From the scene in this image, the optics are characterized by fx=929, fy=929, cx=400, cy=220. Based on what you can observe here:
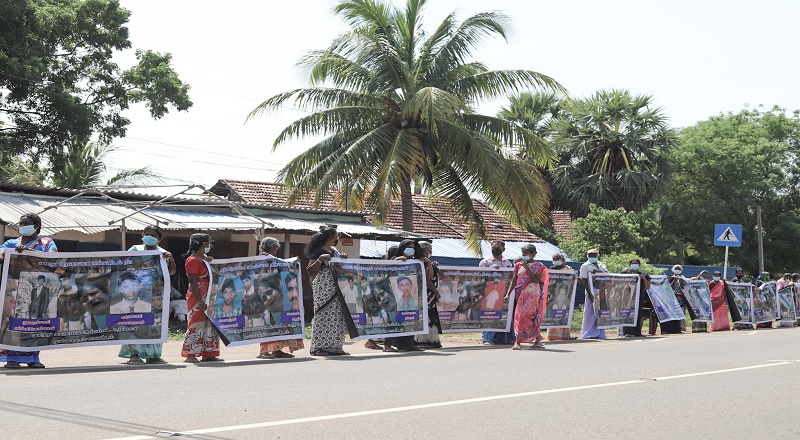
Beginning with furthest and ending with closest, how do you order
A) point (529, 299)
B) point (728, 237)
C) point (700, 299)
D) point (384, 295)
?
point (728, 237)
point (700, 299)
point (529, 299)
point (384, 295)

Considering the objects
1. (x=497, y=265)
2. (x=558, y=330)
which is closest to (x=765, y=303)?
(x=558, y=330)

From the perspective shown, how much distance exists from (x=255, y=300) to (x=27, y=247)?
10.0 feet

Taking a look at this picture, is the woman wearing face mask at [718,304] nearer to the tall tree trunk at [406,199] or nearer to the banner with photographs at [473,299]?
the tall tree trunk at [406,199]

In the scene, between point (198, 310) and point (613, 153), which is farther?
point (613, 153)

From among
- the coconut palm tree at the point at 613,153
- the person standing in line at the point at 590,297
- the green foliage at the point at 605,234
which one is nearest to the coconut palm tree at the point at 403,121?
the person standing in line at the point at 590,297

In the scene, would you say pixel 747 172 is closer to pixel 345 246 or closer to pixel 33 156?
pixel 345 246

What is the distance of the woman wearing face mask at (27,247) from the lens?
10.2 m

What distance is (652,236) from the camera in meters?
43.5

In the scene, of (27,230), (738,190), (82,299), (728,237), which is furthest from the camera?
(738,190)

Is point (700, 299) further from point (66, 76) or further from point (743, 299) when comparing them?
point (66, 76)

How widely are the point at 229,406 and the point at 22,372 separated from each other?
11.1ft

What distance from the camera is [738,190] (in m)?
44.4

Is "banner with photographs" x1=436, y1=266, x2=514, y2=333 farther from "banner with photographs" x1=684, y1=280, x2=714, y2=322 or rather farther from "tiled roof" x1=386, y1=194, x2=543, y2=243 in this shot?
"tiled roof" x1=386, y1=194, x2=543, y2=243

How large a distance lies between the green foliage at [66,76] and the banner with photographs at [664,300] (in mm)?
16388
